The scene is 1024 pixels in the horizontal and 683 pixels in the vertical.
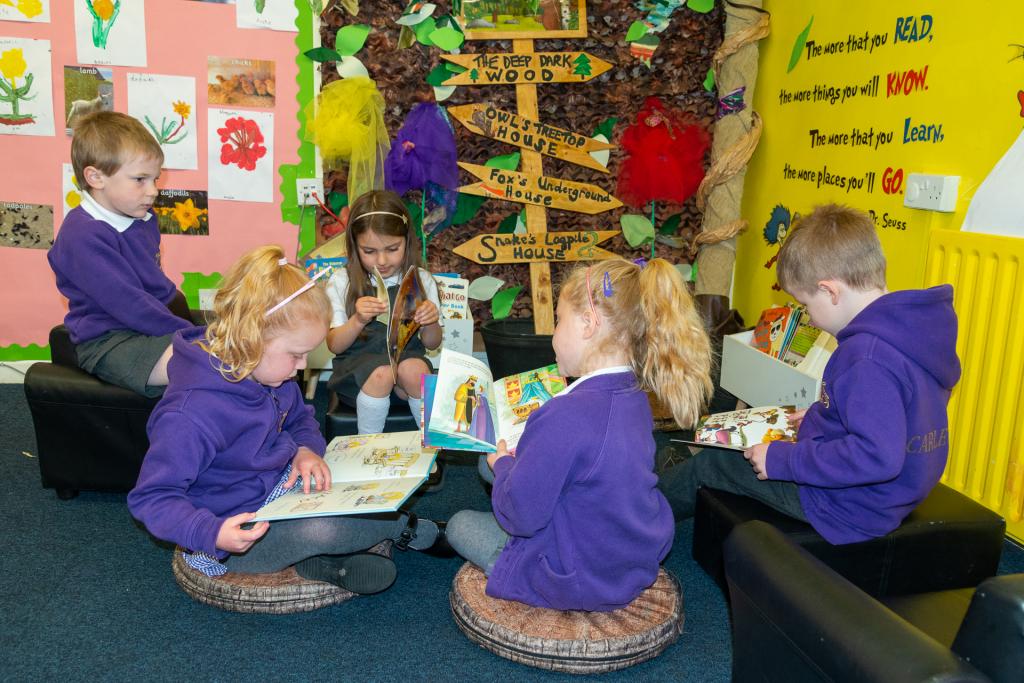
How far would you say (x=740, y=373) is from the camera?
2.93 metres

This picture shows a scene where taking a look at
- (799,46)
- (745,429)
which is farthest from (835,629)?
(799,46)

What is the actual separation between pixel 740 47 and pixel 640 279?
2.16 m

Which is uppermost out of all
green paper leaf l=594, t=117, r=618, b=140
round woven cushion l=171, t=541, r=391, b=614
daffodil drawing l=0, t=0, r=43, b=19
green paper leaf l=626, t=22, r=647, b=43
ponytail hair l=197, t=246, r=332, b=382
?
green paper leaf l=626, t=22, r=647, b=43

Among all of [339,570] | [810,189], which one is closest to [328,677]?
[339,570]

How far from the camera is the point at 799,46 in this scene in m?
3.12

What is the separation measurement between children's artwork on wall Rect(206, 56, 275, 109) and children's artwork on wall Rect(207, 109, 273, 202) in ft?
0.17

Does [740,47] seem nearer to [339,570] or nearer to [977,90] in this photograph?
[977,90]

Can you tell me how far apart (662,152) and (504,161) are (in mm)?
680

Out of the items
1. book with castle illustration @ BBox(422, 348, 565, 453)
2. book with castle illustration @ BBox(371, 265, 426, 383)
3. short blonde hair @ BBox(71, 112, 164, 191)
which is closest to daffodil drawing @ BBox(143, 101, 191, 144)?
short blonde hair @ BBox(71, 112, 164, 191)

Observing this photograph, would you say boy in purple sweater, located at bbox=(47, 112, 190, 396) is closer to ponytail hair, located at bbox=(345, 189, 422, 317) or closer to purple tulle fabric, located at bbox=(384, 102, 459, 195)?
ponytail hair, located at bbox=(345, 189, 422, 317)

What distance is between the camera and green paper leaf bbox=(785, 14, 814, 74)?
307 cm

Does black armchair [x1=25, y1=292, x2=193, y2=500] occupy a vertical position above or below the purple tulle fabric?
below

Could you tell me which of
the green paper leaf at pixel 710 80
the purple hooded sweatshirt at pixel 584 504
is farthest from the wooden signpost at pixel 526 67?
the purple hooded sweatshirt at pixel 584 504

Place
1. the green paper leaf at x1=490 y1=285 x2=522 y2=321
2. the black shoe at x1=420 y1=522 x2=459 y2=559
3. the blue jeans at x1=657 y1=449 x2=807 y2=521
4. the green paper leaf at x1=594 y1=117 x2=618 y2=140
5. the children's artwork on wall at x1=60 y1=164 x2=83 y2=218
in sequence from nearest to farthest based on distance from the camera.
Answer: the blue jeans at x1=657 y1=449 x2=807 y2=521 < the black shoe at x1=420 y1=522 x2=459 y2=559 < the children's artwork on wall at x1=60 y1=164 x2=83 y2=218 < the green paper leaf at x1=594 y1=117 x2=618 y2=140 < the green paper leaf at x1=490 y1=285 x2=522 y2=321
